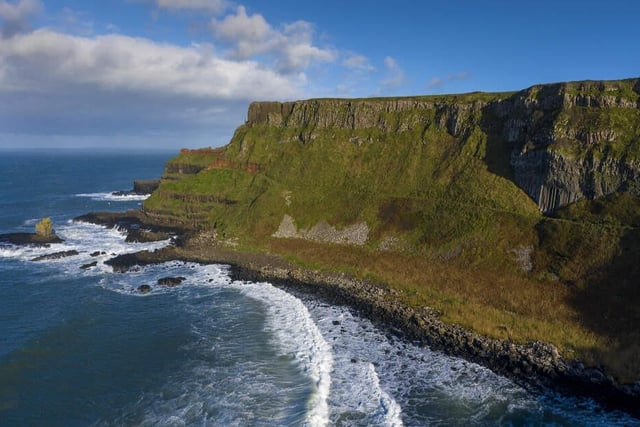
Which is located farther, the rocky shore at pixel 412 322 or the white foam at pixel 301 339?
the rocky shore at pixel 412 322

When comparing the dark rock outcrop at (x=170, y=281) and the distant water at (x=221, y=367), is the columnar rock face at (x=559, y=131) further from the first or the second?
the dark rock outcrop at (x=170, y=281)

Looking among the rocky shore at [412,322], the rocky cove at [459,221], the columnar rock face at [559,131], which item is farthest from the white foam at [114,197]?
the columnar rock face at [559,131]

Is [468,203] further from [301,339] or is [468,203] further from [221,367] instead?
[221,367]

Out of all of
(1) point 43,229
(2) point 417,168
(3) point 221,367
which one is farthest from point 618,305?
(1) point 43,229

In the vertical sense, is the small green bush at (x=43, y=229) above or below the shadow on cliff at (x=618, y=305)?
above

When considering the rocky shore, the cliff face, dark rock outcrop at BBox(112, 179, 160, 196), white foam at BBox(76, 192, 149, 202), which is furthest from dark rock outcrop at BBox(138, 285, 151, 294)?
dark rock outcrop at BBox(112, 179, 160, 196)

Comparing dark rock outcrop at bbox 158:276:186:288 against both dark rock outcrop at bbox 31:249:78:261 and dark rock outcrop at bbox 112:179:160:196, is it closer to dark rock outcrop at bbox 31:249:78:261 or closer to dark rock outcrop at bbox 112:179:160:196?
dark rock outcrop at bbox 31:249:78:261

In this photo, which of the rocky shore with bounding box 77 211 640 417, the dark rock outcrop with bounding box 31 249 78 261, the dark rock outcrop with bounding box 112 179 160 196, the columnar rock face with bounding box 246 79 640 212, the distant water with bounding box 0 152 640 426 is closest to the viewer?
the distant water with bounding box 0 152 640 426
